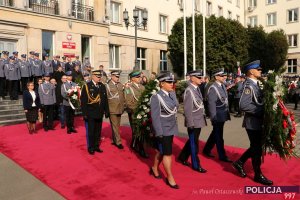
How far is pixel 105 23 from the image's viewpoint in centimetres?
2136

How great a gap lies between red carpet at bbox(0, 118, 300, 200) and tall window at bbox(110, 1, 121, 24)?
52.3 ft

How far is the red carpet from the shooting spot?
17.5ft

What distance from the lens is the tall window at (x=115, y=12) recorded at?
23125 millimetres

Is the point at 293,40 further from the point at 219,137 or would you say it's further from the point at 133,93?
the point at 219,137

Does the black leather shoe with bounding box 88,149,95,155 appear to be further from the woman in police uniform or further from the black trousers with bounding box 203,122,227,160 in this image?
the black trousers with bounding box 203,122,227,160

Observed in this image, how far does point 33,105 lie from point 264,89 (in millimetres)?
7012

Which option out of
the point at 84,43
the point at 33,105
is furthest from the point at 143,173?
the point at 84,43

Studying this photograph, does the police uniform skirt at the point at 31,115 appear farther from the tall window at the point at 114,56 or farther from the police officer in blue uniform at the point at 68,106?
the tall window at the point at 114,56

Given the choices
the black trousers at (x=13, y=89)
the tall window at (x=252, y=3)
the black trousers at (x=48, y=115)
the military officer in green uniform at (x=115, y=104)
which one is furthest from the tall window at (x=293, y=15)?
the military officer in green uniform at (x=115, y=104)

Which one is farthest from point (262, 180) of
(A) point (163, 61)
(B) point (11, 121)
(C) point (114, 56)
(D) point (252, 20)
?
(D) point (252, 20)

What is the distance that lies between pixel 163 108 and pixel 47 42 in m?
14.4

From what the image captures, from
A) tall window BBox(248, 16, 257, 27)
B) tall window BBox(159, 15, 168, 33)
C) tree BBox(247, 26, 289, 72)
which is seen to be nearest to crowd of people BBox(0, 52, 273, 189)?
tall window BBox(159, 15, 168, 33)

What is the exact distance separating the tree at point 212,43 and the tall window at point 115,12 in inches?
210

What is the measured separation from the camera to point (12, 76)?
1305 centimetres
